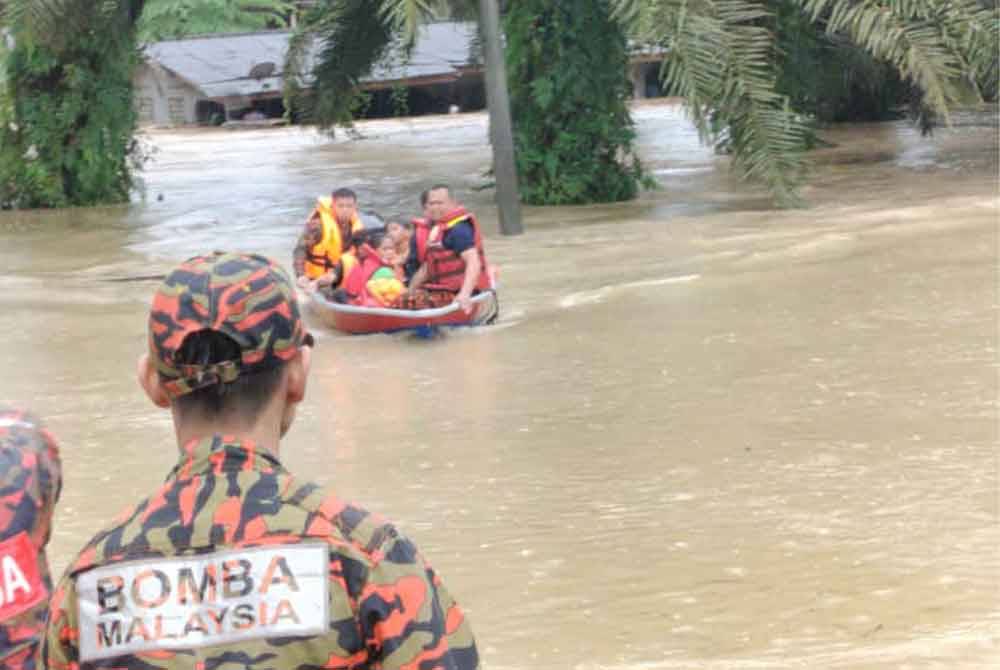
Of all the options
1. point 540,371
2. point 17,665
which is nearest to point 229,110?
point 540,371

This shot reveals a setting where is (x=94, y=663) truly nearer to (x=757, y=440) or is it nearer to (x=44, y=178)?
(x=757, y=440)

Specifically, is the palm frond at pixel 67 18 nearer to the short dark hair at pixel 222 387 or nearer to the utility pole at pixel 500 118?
the utility pole at pixel 500 118

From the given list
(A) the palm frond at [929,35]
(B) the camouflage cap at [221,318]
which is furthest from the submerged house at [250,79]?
(B) the camouflage cap at [221,318]

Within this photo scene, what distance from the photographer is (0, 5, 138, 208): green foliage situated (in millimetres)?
21531

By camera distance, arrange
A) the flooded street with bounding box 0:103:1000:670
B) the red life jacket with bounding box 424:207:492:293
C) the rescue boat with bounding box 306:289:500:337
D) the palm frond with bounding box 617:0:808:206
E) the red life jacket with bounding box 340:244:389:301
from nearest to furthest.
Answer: the flooded street with bounding box 0:103:1000:670 < the rescue boat with bounding box 306:289:500:337 < the red life jacket with bounding box 424:207:492:293 < the red life jacket with bounding box 340:244:389:301 < the palm frond with bounding box 617:0:808:206

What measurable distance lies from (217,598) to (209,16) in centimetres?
4554

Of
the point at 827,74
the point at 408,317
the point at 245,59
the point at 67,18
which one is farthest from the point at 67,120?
the point at 245,59

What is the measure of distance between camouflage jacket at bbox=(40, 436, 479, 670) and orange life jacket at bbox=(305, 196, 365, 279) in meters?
11.7

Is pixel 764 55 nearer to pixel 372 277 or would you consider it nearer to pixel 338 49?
pixel 372 277

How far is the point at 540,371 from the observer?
11.1 m

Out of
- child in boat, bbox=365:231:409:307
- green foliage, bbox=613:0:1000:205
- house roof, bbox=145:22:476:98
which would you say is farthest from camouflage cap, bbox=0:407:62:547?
house roof, bbox=145:22:476:98

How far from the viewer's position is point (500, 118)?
17609 millimetres

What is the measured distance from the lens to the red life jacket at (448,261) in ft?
40.9

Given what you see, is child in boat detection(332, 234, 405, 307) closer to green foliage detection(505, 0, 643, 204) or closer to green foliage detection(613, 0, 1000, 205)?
green foliage detection(613, 0, 1000, 205)
